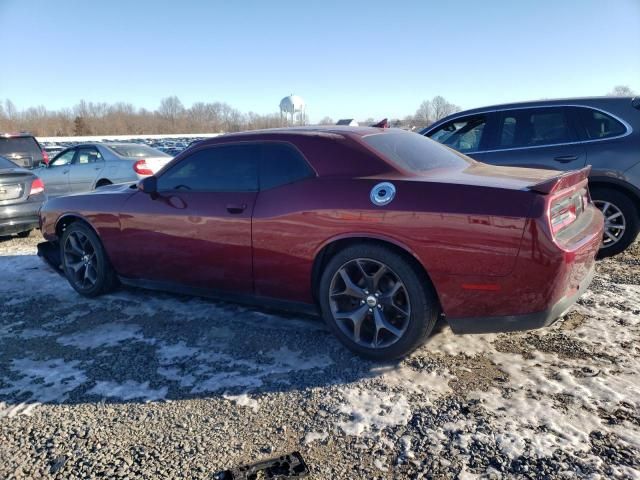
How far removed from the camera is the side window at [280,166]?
346 centimetres

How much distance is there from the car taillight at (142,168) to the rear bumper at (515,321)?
26.7 feet

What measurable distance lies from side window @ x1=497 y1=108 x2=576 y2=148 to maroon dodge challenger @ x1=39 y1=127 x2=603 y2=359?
2.10 m

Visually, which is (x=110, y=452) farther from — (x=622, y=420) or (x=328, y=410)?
(x=622, y=420)

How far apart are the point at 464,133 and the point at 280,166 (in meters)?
3.38

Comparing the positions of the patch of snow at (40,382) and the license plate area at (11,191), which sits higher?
the license plate area at (11,191)

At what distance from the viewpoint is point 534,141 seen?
5.51 m

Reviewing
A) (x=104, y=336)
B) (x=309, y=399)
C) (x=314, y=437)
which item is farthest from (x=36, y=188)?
(x=314, y=437)

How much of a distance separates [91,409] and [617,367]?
10.3ft

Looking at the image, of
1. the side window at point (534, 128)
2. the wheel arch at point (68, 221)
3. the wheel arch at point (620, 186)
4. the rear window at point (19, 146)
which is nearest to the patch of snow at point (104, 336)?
the wheel arch at point (68, 221)

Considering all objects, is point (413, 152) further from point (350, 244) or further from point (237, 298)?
point (237, 298)

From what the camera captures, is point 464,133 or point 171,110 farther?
point 171,110

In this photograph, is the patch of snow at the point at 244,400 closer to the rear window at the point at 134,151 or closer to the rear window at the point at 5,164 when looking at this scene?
the rear window at the point at 5,164

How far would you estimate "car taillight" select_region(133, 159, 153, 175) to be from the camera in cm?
964

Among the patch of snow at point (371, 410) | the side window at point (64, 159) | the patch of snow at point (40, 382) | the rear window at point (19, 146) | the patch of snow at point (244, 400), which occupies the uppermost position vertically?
the rear window at point (19, 146)
